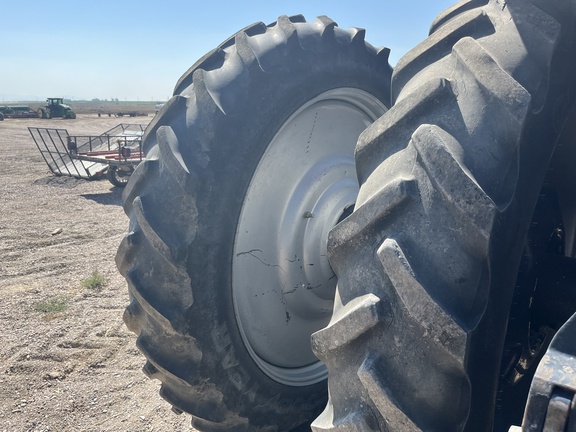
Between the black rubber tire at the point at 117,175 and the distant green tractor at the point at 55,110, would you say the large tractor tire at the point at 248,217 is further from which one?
the distant green tractor at the point at 55,110

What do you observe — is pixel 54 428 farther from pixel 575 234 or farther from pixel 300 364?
pixel 575 234

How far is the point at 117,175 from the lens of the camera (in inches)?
410

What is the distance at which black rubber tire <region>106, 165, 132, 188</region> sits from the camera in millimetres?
10086

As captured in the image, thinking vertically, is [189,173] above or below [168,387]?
above

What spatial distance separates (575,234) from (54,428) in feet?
8.95

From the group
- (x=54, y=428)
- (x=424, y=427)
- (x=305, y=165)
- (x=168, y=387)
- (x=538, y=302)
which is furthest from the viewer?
(x=54, y=428)

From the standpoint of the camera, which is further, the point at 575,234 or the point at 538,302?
the point at 575,234

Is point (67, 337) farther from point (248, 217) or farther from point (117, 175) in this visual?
point (117, 175)

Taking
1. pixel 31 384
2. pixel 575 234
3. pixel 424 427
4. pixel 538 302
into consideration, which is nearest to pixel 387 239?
pixel 424 427

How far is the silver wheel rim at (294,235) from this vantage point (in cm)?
207

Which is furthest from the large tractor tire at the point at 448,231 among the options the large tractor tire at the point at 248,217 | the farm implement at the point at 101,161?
the farm implement at the point at 101,161

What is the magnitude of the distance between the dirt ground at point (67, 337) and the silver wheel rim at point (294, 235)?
96cm

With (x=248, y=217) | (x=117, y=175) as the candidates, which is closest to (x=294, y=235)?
(x=248, y=217)

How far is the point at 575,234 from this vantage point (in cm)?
186
